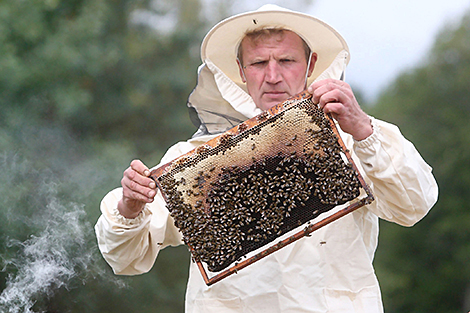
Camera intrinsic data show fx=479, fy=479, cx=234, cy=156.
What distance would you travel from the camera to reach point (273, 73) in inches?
91.0

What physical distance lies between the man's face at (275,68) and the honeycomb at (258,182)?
1.72 feet

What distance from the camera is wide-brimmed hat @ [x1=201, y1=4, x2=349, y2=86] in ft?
7.72

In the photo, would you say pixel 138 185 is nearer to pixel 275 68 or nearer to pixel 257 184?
pixel 257 184

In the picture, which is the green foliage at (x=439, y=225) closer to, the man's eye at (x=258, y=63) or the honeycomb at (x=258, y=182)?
the man's eye at (x=258, y=63)

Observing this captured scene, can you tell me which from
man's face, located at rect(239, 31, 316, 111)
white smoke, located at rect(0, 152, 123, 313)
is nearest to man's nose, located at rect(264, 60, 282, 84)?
man's face, located at rect(239, 31, 316, 111)

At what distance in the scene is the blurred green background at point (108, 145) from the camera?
3.84 meters

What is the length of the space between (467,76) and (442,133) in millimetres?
1398

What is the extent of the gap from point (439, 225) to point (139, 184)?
8.98 metres

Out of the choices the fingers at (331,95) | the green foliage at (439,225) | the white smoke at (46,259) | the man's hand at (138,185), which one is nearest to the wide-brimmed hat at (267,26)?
the fingers at (331,95)

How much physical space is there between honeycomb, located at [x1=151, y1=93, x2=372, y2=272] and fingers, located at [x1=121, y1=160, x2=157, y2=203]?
4 cm

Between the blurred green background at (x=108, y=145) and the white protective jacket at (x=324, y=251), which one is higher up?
the blurred green background at (x=108, y=145)

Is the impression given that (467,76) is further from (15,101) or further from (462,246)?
(15,101)

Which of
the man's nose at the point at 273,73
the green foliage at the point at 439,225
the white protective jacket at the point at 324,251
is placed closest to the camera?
the white protective jacket at the point at 324,251

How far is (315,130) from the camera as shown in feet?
5.97
